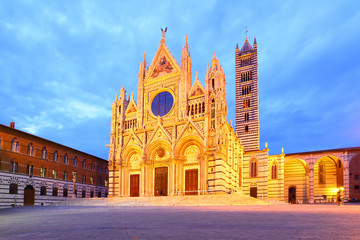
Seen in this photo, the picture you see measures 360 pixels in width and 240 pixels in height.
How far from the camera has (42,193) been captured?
4138 cm

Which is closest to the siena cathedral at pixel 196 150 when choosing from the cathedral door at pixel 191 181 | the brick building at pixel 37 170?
the cathedral door at pixel 191 181

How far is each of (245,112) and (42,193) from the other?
1433 inches

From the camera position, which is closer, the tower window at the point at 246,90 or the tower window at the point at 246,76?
the tower window at the point at 246,90

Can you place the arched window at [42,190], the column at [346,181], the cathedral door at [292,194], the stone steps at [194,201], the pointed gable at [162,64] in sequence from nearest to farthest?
the stone steps at [194,201], the arched window at [42,190], the pointed gable at [162,64], the column at [346,181], the cathedral door at [292,194]

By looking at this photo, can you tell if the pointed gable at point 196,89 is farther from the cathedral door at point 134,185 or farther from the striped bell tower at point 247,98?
the striped bell tower at point 247,98

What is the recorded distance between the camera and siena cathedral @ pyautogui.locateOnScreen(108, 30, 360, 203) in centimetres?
3784

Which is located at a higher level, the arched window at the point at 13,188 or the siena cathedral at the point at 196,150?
the siena cathedral at the point at 196,150

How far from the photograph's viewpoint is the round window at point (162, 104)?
42625 millimetres

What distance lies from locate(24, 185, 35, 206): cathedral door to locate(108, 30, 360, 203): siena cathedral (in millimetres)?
10372

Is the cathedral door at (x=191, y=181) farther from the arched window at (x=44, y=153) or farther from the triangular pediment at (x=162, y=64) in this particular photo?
the arched window at (x=44, y=153)

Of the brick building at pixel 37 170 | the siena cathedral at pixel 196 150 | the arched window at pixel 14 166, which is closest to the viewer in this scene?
the brick building at pixel 37 170

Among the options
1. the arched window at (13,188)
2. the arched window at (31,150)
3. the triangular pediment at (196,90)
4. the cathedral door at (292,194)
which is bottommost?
the cathedral door at (292,194)

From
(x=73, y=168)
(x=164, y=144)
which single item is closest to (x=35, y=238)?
(x=164, y=144)

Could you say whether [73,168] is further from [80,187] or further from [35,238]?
[35,238]
